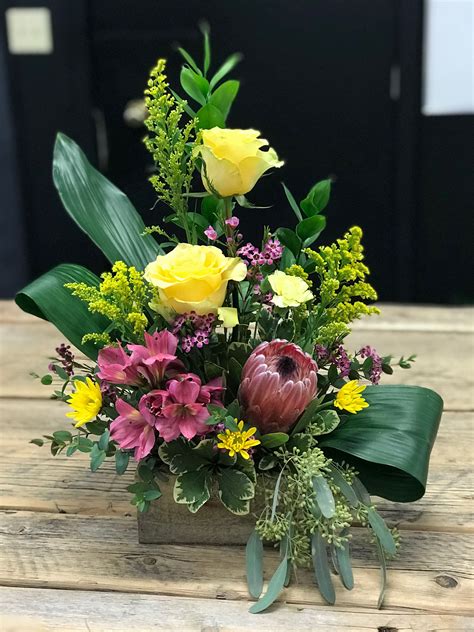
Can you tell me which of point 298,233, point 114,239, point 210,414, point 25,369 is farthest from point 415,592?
point 25,369

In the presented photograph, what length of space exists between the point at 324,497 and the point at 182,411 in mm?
134

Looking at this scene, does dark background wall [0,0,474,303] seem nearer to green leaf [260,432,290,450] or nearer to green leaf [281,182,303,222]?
green leaf [281,182,303,222]

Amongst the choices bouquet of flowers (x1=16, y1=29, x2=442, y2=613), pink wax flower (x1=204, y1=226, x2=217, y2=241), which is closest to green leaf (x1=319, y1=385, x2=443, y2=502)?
bouquet of flowers (x1=16, y1=29, x2=442, y2=613)

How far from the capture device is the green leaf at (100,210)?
81 centimetres

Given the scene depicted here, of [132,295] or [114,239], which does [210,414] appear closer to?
[132,295]

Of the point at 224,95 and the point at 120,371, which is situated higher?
the point at 224,95

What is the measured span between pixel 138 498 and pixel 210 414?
3.9 inches

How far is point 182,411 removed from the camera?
2.03ft

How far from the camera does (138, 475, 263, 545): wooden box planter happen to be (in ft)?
2.25

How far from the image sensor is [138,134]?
101 inches

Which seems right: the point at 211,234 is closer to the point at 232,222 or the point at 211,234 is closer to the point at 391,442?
the point at 232,222

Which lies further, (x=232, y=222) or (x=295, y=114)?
(x=295, y=114)

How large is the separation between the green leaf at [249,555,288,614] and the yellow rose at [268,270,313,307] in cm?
21

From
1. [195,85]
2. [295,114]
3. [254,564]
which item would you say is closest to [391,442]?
[254,564]
